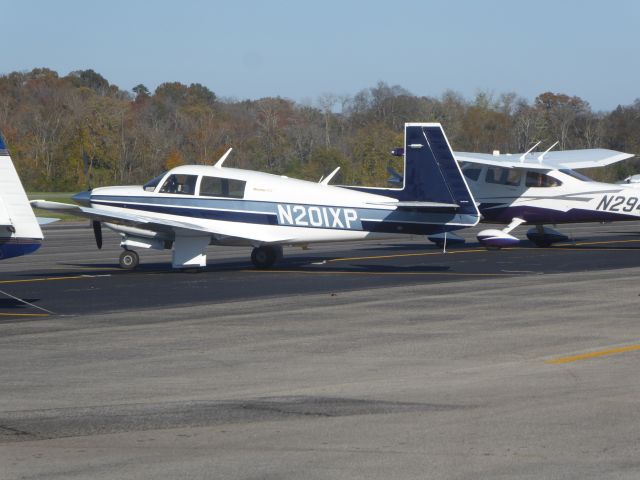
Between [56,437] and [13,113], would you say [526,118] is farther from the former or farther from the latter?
[56,437]

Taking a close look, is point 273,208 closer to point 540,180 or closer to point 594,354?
point 540,180

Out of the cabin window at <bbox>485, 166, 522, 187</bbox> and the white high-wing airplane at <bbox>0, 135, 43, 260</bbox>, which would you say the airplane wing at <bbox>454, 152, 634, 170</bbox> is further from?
the white high-wing airplane at <bbox>0, 135, 43, 260</bbox>

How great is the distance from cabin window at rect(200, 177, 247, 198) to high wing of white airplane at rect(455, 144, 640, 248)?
736 cm

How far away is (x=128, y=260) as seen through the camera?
23.2 m

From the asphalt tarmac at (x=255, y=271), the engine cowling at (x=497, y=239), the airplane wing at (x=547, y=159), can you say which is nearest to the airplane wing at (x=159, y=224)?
the asphalt tarmac at (x=255, y=271)

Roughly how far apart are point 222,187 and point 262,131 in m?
52.8

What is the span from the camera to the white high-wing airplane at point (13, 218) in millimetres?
15297

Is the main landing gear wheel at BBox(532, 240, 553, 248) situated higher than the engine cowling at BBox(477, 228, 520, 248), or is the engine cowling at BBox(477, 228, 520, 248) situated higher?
the engine cowling at BBox(477, 228, 520, 248)

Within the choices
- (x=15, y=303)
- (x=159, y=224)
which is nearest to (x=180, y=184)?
(x=159, y=224)

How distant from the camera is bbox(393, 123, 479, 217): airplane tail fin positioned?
21578 mm

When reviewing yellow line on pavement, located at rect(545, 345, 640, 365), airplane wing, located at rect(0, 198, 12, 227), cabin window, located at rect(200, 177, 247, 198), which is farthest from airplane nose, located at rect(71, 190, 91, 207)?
yellow line on pavement, located at rect(545, 345, 640, 365)

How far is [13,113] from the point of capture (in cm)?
9125

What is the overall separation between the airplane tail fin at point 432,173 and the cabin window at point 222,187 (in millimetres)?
3241

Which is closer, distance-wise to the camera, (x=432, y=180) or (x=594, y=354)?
(x=594, y=354)
